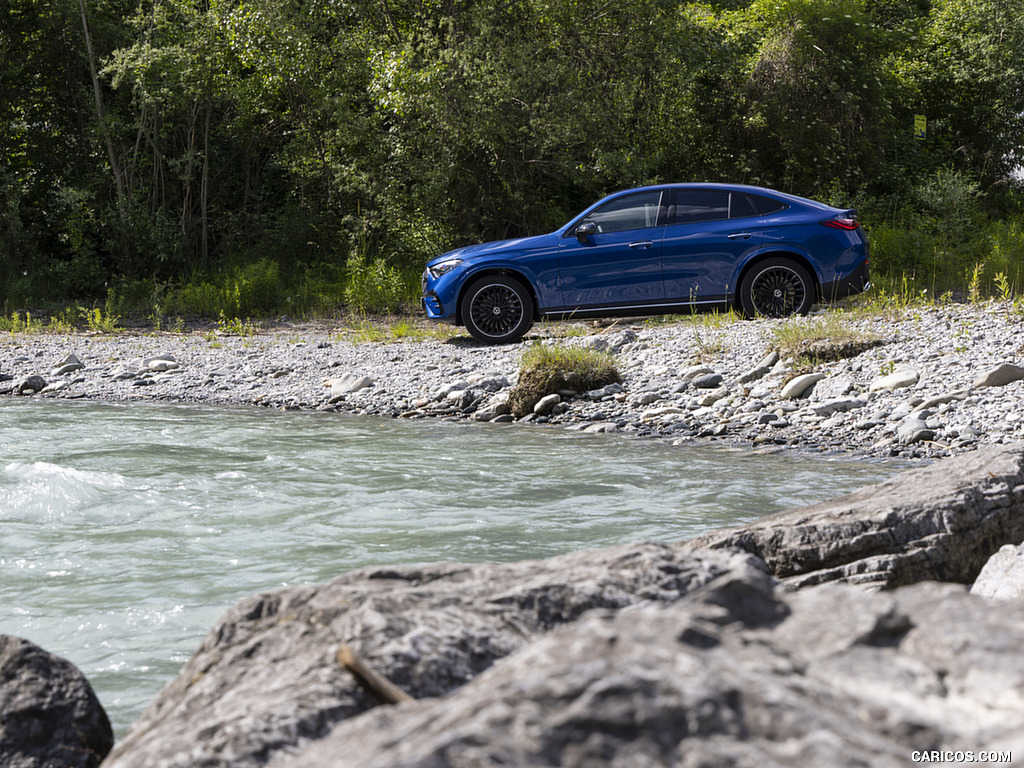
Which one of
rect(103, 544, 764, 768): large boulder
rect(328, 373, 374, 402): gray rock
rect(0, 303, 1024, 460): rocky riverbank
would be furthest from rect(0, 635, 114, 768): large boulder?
rect(328, 373, 374, 402): gray rock

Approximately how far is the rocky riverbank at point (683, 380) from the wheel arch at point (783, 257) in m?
0.64

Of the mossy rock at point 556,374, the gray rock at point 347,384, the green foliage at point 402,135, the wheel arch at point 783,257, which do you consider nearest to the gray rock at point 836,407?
the mossy rock at point 556,374

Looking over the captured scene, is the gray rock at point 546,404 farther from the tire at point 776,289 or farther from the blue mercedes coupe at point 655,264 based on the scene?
the tire at point 776,289

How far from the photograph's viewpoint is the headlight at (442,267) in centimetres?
1162

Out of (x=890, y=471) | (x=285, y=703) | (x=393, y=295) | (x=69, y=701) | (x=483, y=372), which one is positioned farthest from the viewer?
(x=393, y=295)

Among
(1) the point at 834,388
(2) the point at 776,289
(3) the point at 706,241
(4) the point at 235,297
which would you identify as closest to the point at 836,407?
(1) the point at 834,388

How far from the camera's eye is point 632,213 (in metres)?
11.6

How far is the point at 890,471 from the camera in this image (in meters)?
6.42

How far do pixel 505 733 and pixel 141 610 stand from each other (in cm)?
295

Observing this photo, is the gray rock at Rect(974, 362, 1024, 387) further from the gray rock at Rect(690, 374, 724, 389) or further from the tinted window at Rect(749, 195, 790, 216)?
the tinted window at Rect(749, 195, 790, 216)

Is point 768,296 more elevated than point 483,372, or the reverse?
point 768,296

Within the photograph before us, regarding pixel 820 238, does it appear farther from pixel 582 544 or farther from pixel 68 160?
pixel 68 160

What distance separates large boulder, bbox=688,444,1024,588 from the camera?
332cm

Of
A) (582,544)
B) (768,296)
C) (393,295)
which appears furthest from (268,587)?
(393,295)
